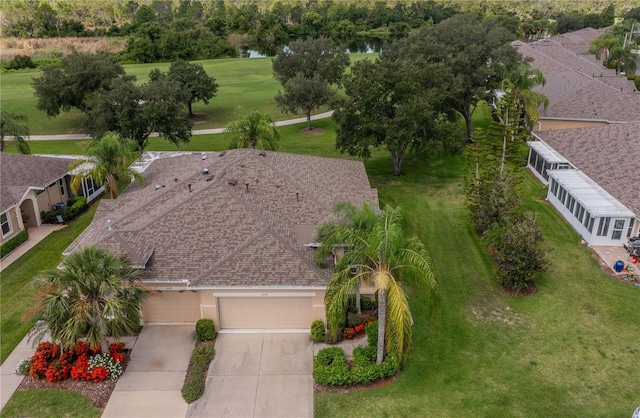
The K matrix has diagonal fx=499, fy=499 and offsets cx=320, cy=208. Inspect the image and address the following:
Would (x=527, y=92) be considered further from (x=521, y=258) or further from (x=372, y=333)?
(x=372, y=333)

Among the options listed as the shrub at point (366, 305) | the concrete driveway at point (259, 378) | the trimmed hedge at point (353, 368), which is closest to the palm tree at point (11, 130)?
the concrete driveway at point (259, 378)

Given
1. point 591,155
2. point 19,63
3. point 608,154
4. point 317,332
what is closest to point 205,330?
point 317,332

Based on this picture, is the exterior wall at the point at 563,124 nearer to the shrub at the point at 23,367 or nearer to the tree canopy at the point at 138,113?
the tree canopy at the point at 138,113

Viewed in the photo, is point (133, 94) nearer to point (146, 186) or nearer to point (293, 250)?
point (146, 186)

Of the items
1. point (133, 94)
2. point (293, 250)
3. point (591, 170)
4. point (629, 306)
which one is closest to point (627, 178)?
point (591, 170)

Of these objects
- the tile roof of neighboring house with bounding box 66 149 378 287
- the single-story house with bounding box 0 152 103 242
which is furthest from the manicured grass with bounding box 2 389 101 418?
the single-story house with bounding box 0 152 103 242

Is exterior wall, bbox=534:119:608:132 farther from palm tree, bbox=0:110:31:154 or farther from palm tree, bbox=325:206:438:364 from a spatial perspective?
palm tree, bbox=0:110:31:154
